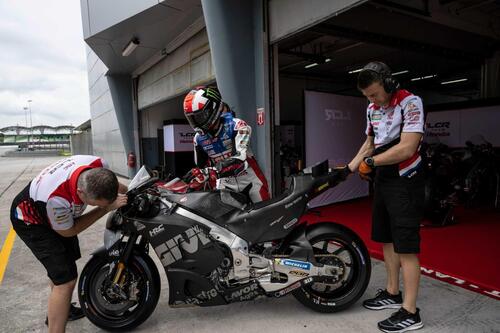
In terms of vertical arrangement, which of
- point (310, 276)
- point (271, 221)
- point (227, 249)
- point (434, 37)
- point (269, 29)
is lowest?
point (310, 276)

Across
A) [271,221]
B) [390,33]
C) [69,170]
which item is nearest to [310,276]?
[271,221]

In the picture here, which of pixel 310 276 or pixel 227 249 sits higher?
pixel 227 249

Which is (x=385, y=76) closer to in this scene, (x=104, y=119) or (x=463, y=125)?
(x=463, y=125)

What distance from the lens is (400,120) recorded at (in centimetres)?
230

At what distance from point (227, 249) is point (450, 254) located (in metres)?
2.74

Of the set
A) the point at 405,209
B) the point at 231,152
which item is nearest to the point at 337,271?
the point at 405,209

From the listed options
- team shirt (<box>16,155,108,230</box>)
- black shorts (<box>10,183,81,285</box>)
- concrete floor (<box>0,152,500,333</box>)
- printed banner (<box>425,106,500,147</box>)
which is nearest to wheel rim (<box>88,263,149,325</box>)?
concrete floor (<box>0,152,500,333</box>)

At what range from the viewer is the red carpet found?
3.09 meters

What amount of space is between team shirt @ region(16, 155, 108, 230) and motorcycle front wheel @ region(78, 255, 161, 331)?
49cm

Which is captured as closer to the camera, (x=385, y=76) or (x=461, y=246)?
(x=385, y=76)

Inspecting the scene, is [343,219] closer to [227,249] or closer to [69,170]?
[227,249]

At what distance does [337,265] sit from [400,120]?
3.78 ft

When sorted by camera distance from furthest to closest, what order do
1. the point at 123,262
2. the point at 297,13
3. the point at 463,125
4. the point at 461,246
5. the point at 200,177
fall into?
1. the point at 463,125
2. the point at 297,13
3. the point at 461,246
4. the point at 200,177
5. the point at 123,262

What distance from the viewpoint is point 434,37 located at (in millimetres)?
7445
